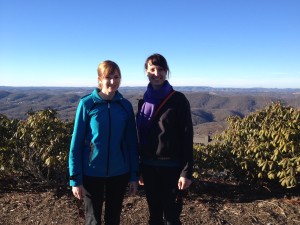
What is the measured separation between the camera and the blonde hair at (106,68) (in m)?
2.59

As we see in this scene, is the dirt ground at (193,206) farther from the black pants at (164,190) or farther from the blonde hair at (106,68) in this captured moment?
the blonde hair at (106,68)

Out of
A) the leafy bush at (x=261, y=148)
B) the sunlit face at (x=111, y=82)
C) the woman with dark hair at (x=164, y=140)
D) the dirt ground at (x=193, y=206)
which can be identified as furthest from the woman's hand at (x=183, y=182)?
the leafy bush at (x=261, y=148)

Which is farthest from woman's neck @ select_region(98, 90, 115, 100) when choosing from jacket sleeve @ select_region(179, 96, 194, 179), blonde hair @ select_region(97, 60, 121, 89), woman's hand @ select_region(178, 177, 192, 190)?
woman's hand @ select_region(178, 177, 192, 190)

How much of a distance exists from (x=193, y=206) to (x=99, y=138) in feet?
8.49

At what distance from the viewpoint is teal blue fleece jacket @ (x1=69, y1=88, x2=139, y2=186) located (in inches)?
102

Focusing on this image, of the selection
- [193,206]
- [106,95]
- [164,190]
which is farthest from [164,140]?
[193,206]

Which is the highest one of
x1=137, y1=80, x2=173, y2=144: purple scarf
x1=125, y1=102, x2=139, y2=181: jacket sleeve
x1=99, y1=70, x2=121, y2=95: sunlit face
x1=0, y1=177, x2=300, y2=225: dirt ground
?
x1=99, y1=70, x2=121, y2=95: sunlit face

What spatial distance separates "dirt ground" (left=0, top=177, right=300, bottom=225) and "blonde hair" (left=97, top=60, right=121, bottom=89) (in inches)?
72.7

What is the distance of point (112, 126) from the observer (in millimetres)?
2633

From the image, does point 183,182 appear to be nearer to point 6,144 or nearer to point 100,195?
point 100,195

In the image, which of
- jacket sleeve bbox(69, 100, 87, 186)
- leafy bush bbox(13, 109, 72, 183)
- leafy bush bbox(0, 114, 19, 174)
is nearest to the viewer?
jacket sleeve bbox(69, 100, 87, 186)

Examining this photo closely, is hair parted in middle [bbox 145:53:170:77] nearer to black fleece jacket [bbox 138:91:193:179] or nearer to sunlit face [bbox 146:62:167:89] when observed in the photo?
sunlit face [bbox 146:62:167:89]

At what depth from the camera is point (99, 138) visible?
103 inches

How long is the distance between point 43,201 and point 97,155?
2664mm
